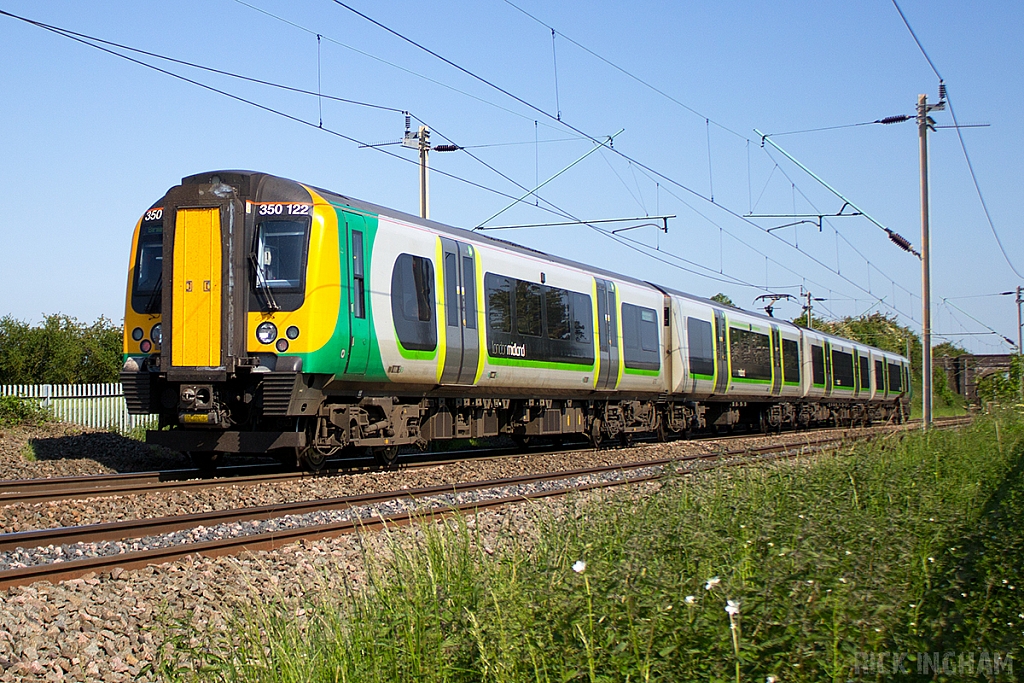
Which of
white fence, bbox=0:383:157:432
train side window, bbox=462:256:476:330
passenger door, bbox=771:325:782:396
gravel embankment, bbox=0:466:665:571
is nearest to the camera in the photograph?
gravel embankment, bbox=0:466:665:571

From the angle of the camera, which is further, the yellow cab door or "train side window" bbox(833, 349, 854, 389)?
"train side window" bbox(833, 349, 854, 389)

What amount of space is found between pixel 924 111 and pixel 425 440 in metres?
15.4

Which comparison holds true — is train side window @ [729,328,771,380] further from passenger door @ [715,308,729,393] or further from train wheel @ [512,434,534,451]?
train wheel @ [512,434,534,451]

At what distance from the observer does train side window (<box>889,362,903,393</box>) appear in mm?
40400

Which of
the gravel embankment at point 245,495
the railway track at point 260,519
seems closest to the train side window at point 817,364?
the gravel embankment at point 245,495

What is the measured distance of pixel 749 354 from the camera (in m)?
24.5

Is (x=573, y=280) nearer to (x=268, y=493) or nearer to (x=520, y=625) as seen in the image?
(x=268, y=493)

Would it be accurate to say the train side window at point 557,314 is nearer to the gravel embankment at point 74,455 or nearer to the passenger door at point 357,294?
the passenger door at point 357,294

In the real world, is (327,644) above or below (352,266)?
below

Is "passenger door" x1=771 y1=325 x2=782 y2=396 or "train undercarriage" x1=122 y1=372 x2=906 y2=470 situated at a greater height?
"passenger door" x1=771 y1=325 x2=782 y2=396

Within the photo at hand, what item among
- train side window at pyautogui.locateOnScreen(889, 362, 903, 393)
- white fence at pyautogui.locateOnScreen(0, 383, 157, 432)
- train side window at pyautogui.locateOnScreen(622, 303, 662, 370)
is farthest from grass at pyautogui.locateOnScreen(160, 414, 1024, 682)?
train side window at pyautogui.locateOnScreen(889, 362, 903, 393)

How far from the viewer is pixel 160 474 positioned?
11.7 m

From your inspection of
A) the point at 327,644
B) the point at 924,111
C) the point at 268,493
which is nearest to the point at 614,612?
the point at 327,644

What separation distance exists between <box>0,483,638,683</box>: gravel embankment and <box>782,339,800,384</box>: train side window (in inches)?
845
